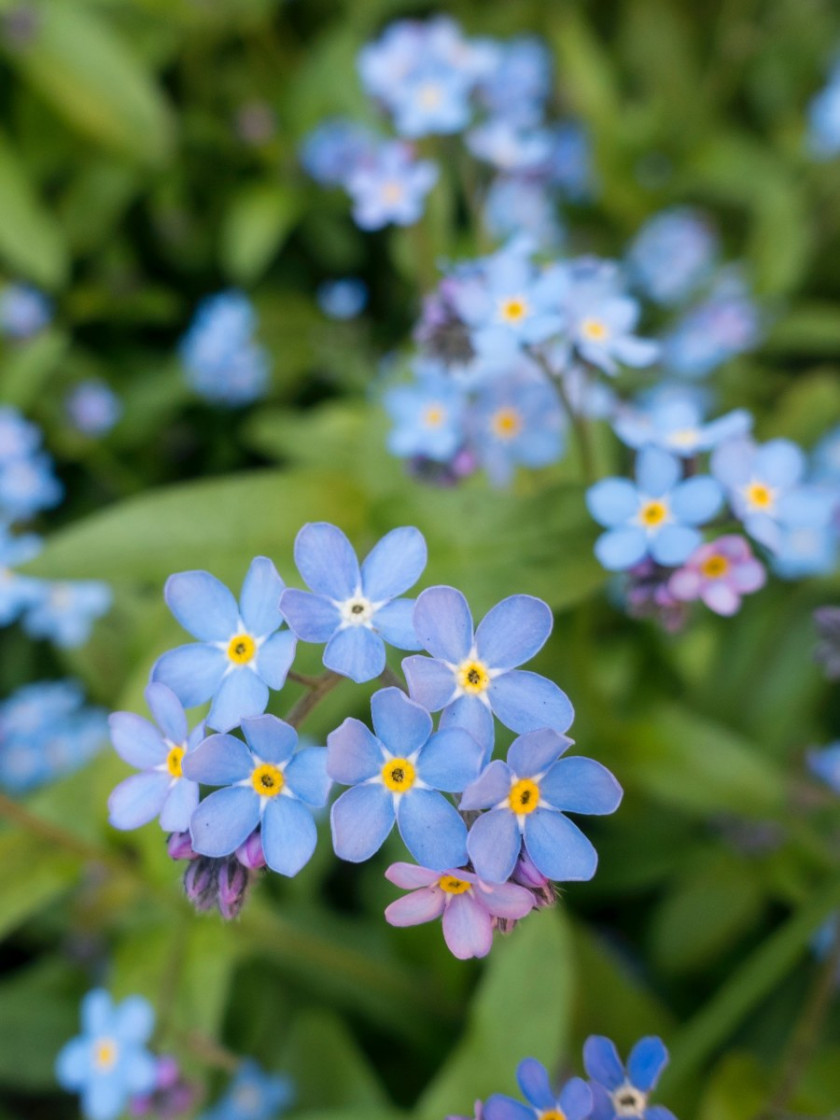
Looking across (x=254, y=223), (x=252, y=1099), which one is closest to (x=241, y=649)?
(x=252, y=1099)

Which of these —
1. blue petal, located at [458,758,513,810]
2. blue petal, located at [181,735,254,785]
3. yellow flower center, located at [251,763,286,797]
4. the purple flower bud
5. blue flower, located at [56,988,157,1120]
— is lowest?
blue flower, located at [56,988,157,1120]

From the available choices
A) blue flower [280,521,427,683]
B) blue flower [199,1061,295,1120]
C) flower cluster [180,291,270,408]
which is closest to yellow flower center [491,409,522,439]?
blue flower [280,521,427,683]

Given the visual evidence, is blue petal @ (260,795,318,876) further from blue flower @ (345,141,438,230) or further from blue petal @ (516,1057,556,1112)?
blue flower @ (345,141,438,230)

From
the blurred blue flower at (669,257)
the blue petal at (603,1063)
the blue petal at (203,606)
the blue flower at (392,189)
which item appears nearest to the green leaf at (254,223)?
the blue flower at (392,189)

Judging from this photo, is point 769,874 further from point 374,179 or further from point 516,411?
point 374,179

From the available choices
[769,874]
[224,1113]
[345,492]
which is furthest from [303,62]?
[224,1113]

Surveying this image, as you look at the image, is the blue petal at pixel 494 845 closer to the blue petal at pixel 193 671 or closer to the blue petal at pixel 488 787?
the blue petal at pixel 488 787
